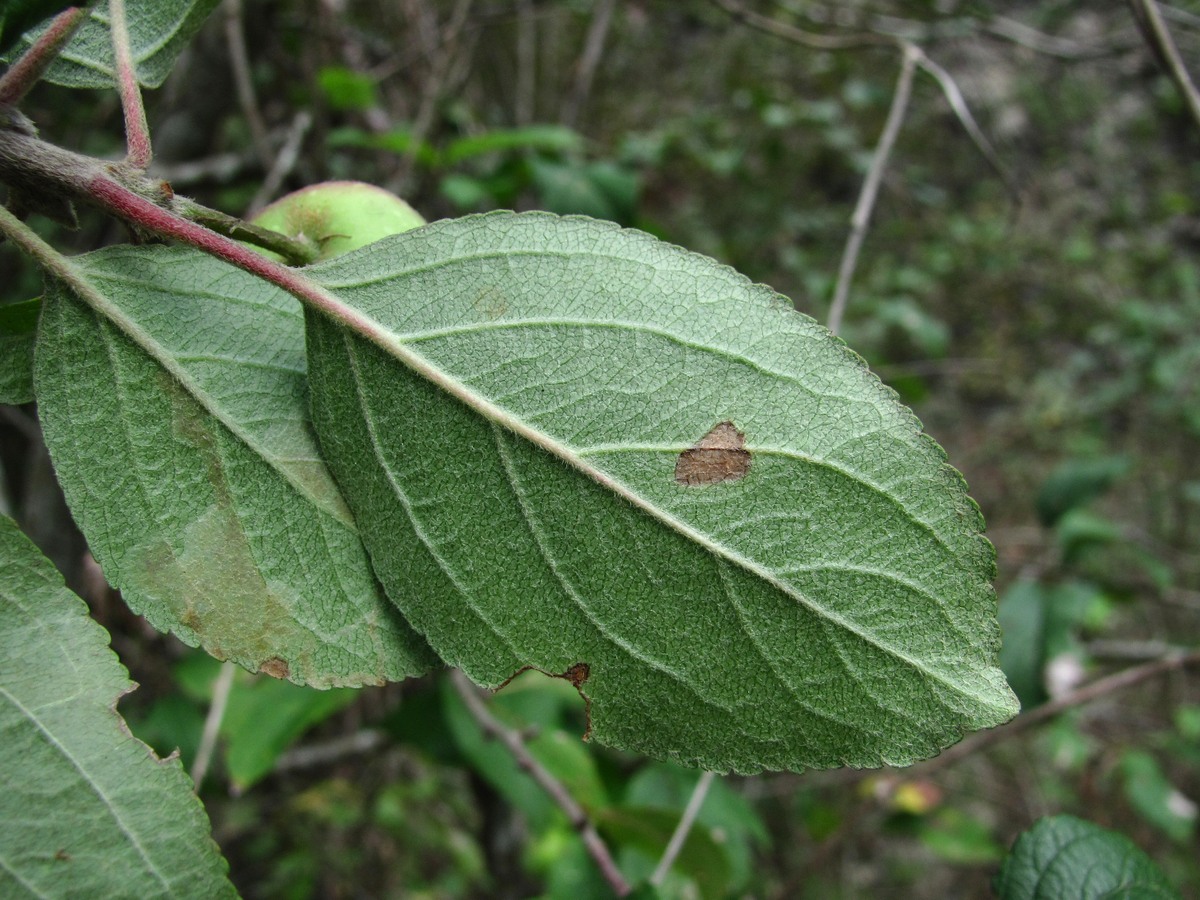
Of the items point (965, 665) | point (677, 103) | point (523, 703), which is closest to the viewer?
point (965, 665)

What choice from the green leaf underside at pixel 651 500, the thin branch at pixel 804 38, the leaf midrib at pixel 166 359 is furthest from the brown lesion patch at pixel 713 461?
the thin branch at pixel 804 38

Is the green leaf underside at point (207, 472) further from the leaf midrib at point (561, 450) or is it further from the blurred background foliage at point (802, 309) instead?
the blurred background foliage at point (802, 309)

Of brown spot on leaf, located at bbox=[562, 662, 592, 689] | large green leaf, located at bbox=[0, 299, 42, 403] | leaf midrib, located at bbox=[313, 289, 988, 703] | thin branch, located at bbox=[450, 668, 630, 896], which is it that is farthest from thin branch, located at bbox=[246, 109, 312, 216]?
brown spot on leaf, located at bbox=[562, 662, 592, 689]

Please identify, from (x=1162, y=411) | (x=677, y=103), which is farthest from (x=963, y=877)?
(x=677, y=103)

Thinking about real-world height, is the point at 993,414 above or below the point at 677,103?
below

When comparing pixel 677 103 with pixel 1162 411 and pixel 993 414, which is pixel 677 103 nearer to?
pixel 993 414

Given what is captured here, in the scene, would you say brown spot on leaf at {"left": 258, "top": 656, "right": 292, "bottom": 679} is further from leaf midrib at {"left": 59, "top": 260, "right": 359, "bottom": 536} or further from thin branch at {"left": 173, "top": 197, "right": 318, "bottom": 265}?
thin branch at {"left": 173, "top": 197, "right": 318, "bottom": 265}
